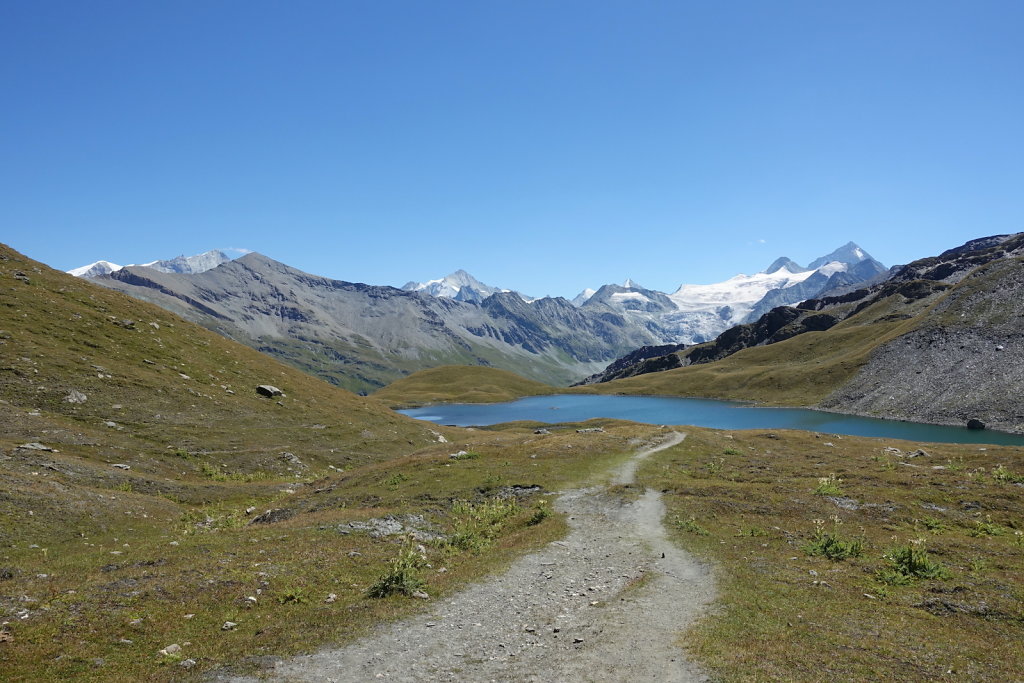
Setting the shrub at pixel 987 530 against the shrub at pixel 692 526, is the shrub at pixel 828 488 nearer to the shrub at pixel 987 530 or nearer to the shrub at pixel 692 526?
the shrub at pixel 987 530

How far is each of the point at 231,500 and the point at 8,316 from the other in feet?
126

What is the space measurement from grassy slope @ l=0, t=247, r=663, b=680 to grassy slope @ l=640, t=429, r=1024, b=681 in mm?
9313

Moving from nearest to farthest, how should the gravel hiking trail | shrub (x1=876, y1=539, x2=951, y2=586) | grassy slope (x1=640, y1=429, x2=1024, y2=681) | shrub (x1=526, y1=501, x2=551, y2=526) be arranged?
grassy slope (x1=640, y1=429, x2=1024, y2=681) < the gravel hiking trail < shrub (x1=876, y1=539, x2=951, y2=586) < shrub (x1=526, y1=501, x2=551, y2=526)

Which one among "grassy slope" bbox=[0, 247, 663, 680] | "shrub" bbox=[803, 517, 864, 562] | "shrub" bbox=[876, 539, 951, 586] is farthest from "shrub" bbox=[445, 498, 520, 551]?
"shrub" bbox=[876, 539, 951, 586]

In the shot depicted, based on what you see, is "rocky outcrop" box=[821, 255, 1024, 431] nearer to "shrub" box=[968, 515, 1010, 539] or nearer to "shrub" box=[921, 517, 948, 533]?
"shrub" box=[968, 515, 1010, 539]

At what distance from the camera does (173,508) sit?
33531mm

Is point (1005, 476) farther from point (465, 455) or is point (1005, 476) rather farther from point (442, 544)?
point (465, 455)

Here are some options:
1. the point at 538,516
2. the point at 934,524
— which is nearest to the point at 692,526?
the point at 538,516

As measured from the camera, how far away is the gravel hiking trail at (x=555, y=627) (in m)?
13.1

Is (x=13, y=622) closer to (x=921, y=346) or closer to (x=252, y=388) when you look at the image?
(x=252, y=388)

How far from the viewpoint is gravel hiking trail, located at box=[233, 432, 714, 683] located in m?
13.1

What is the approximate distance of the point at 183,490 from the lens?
37906 millimetres

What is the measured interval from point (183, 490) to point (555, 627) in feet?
109

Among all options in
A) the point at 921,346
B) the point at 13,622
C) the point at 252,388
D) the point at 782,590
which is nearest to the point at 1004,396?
the point at 921,346
